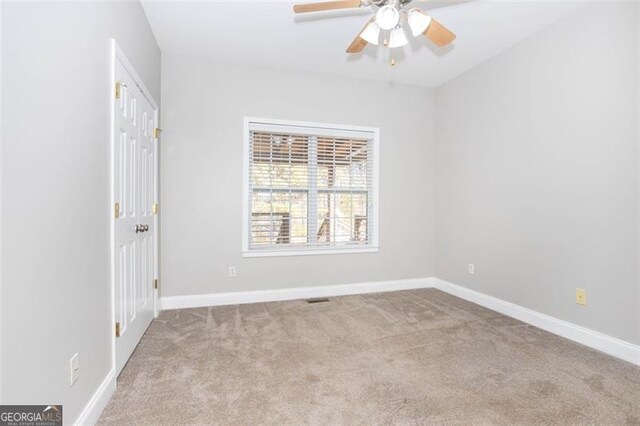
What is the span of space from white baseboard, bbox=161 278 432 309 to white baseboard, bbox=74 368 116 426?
1.52 metres

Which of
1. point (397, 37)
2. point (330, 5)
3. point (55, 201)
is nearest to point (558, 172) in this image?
point (397, 37)

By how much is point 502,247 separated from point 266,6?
316 cm

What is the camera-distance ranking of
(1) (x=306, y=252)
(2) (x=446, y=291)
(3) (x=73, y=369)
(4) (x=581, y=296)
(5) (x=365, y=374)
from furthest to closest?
(2) (x=446, y=291) → (1) (x=306, y=252) → (4) (x=581, y=296) → (5) (x=365, y=374) → (3) (x=73, y=369)

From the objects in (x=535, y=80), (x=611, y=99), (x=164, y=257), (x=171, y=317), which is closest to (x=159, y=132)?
(x=164, y=257)

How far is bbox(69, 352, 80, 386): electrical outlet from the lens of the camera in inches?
55.5

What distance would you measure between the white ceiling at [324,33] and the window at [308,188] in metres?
0.72

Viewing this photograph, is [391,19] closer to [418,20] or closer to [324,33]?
[418,20]

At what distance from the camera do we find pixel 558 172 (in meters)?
2.75

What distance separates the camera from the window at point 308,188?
369 centimetres

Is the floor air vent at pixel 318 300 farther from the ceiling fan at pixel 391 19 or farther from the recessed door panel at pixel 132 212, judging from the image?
the ceiling fan at pixel 391 19

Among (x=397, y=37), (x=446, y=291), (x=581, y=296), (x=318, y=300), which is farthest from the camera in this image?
(x=446, y=291)

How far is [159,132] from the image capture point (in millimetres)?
3178

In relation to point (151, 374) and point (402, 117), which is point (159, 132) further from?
point (402, 117)

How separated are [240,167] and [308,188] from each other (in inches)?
33.1
